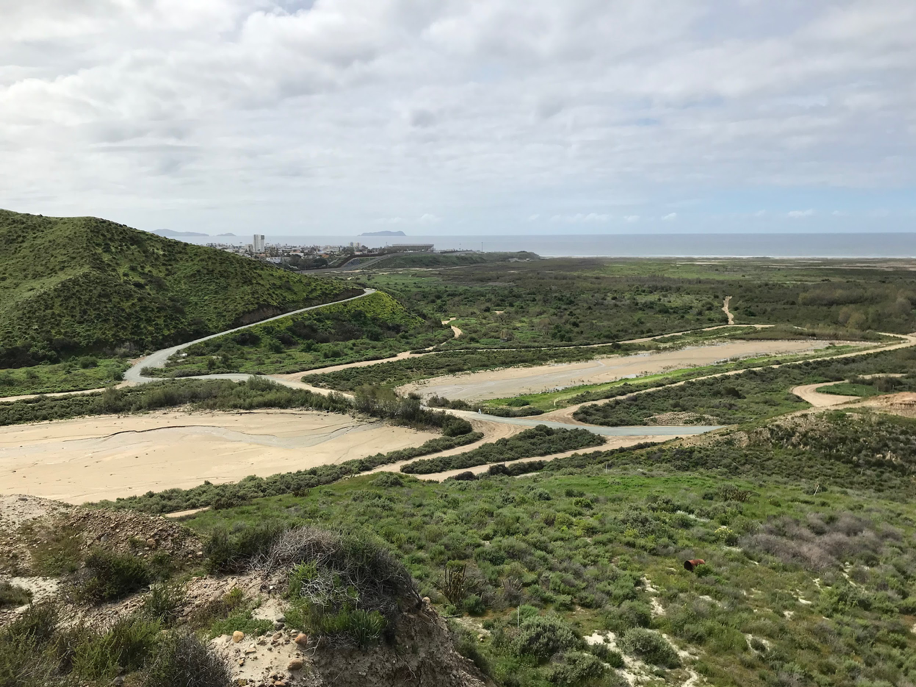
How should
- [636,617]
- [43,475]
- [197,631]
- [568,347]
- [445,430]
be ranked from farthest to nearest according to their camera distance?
[568,347] → [445,430] → [43,475] → [636,617] → [197,631]

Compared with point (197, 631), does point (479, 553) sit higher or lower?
lower

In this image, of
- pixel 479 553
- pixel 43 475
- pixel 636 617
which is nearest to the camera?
pixel 636 617

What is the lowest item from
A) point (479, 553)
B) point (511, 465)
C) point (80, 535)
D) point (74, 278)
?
point (511, 465)

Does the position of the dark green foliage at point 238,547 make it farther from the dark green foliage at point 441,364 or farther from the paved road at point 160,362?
the paved road at point 160,362

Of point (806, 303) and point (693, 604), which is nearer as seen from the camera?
point (693, 604)

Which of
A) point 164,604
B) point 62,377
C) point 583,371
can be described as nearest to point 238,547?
point 164,604

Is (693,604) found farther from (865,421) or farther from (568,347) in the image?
(568,347)

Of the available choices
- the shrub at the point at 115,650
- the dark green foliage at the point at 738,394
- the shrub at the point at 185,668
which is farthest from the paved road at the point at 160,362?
the shrub at the point at 185,668

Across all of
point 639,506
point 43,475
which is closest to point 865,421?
point 639,506

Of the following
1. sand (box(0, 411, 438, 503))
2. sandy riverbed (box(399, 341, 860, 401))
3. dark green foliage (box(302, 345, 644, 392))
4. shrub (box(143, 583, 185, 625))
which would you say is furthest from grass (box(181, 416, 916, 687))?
dark green foliage (box(302, 345, 644, 392))
